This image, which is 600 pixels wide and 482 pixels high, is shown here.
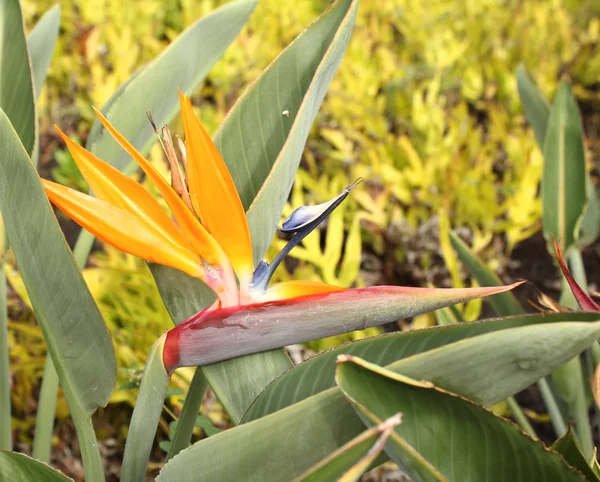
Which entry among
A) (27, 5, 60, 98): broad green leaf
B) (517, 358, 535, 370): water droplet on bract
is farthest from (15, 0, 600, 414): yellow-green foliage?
(517, 358, 535, 370): water droplet on bract

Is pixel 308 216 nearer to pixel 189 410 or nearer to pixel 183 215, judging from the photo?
pixel 183 215

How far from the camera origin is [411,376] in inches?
15.6

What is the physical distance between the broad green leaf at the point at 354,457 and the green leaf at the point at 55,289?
0.70 feet

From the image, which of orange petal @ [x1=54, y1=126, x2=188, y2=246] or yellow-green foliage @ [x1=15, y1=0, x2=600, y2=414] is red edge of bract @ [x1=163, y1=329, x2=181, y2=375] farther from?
yellow-green foliage @ [x1=15, y1=0, x2=600, y2=414]

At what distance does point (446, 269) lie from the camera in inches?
56.6

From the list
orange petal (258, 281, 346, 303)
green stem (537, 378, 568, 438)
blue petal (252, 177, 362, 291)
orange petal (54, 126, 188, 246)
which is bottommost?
green stem (537, 378, 568, 438)

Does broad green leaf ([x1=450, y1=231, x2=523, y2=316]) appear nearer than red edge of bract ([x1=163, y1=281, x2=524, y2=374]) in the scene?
No

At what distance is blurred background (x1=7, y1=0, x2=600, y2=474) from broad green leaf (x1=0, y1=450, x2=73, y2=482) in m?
0.33

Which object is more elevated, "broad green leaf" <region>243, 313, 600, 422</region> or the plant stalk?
"broad green leaf" <region>243, 313, 600, 422</region>

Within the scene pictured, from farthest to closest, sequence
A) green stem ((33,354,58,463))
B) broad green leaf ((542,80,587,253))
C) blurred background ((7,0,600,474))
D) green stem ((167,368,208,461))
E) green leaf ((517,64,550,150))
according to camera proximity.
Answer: blurred background ((7,0,600,474)) → green leaf ((517,64,550,150)) → broad green leaf ((542,80,587,253)) → green stem ((33,354,58,463)) → green stem ((167,368,208,461))

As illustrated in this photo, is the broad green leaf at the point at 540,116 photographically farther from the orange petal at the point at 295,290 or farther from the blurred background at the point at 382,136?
the orange petal at the point at 295,290

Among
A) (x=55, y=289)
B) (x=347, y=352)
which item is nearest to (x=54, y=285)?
(x=55, y=289)

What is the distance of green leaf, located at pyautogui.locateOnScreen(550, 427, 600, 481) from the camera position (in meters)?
0.45

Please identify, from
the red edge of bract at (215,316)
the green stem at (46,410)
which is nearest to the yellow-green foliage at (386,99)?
the green stem at (46,410)
